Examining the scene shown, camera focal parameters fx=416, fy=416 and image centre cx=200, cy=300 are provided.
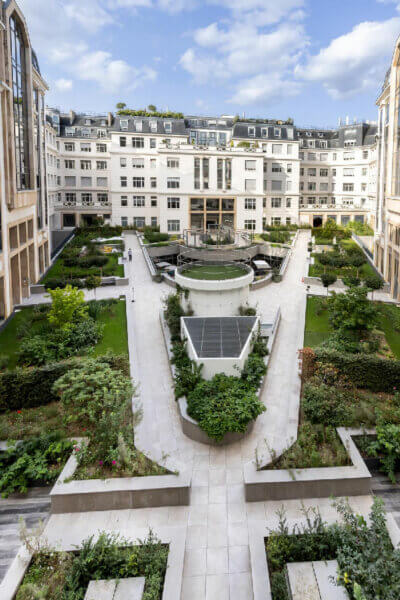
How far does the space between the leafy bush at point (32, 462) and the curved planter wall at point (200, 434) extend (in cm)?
351

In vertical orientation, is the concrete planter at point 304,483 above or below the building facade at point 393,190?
below

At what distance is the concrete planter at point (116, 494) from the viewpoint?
Result: 10055mm

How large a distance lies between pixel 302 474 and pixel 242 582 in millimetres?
3091

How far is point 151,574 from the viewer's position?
793cm

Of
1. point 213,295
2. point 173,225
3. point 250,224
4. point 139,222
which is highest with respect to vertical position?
point 139,222

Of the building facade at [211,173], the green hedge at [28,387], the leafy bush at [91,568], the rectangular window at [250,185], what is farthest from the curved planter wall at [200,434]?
the rectangular window at [250,185]

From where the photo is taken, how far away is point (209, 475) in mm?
11422

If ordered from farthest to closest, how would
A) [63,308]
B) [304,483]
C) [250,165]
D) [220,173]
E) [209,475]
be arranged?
1. [250,165]
2. [220,173]
3. [63,308]
4. [209,475]
5. [304,483]

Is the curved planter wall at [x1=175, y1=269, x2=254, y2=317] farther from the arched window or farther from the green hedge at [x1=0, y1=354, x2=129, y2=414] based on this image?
the arched window

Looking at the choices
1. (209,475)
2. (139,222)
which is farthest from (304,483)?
(139,222)

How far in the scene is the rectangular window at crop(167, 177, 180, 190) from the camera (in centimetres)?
4933

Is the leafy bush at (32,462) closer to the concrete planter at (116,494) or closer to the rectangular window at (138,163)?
the concrete planter at (116,494)

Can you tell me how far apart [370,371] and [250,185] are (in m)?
40.1

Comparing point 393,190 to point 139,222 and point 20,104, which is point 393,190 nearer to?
point 20,104
